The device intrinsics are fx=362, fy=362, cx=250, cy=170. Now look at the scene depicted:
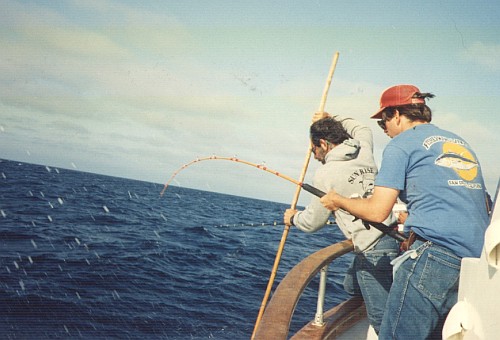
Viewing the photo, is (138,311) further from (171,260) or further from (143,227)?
(143,227)

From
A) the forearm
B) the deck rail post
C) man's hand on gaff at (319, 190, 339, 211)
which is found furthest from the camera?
the deck rail post

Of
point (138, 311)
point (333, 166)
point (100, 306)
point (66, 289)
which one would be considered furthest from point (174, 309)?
point (333, 166)

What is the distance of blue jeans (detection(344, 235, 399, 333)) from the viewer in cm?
262

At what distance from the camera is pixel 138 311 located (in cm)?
770

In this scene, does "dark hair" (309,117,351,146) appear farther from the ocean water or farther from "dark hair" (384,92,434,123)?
the ocean water

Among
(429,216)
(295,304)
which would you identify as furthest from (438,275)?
(295,304)

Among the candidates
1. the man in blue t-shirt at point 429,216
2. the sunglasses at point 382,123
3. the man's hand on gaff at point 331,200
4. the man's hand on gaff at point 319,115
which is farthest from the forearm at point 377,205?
the man's hand on gaff at point 319,115

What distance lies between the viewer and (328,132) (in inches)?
118

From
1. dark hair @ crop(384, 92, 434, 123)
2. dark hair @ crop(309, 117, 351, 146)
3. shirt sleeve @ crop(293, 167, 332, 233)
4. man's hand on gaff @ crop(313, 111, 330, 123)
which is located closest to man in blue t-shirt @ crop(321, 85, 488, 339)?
dark hair @ crop(384, 92, 434, 123)

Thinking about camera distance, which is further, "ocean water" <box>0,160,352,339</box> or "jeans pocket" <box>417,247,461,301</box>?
"ocean water" <box>0,160,352,339</box>

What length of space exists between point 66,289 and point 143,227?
11.1m

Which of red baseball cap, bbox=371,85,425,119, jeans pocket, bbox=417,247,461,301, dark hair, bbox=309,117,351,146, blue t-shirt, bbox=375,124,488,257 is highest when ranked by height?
red baseball cap, bbox=371,85,425,119

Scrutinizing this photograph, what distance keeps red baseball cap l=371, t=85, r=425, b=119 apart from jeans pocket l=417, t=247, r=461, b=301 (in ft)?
2.81

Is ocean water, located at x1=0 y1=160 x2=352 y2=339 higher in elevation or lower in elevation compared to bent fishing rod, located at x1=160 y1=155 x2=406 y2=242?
lower
